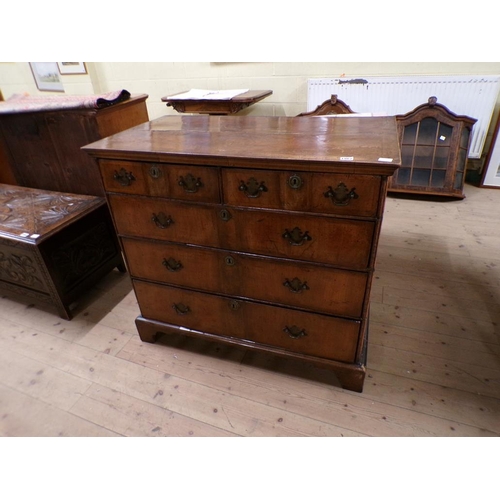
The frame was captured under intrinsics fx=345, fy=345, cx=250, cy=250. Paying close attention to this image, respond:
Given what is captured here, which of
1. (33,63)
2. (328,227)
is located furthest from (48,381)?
(33,63)

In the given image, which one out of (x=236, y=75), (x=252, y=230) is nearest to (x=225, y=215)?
(x=252, y=230)

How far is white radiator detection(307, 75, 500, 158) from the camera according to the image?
8.50 ft

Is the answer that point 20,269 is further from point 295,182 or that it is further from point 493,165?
point 493,165

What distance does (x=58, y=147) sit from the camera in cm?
184

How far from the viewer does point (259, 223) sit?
1.09 meters

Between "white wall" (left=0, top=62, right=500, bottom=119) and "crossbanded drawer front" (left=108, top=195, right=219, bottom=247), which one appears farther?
"white wall" (left=0, top=62, right=500, bottom=119)

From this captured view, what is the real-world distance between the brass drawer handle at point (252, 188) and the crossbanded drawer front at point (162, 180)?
0.09 meters

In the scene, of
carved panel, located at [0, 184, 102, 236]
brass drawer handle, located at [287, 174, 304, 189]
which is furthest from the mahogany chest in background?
brass drawer handle, located at [287, 174, 304, 189]

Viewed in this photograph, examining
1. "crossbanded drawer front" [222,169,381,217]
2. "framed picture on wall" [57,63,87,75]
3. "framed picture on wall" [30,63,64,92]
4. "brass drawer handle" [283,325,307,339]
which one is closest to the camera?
"crossbanded drawer front" [222,169,381,217]

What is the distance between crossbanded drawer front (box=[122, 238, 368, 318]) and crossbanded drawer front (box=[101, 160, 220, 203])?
209mm

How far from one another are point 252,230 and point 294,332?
450mm

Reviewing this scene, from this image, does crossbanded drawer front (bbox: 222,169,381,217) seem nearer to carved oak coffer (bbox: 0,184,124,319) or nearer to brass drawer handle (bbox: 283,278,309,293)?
brass drawer handle (bbox: 283,278,309,293)
